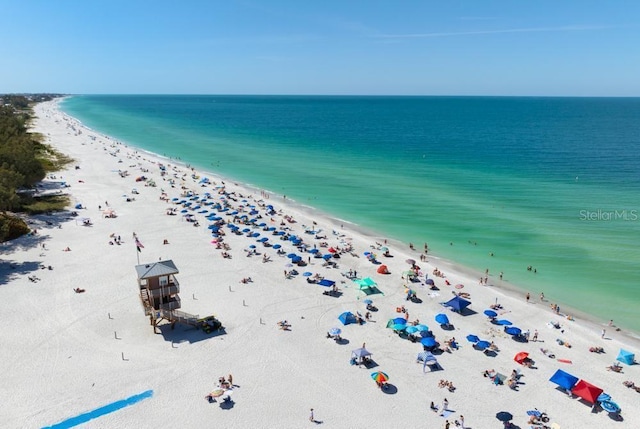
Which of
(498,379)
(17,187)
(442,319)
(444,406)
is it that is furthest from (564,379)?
(17,187)

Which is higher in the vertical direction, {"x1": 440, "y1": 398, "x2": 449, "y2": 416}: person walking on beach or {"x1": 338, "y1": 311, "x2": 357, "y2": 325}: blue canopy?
{"x1": 338, "y1": 311, "x2": 357, "y2": 325}: blue canopy

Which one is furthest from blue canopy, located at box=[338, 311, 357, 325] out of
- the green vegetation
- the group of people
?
the green vegetation

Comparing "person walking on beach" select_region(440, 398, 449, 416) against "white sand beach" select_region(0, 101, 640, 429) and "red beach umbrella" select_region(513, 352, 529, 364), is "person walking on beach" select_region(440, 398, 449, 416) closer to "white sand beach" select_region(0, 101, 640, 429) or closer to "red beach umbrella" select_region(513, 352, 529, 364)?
"white sand beach" select_region(0, 101, 640, 429)

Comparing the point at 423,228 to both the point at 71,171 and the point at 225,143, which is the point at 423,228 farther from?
the point at 225,143

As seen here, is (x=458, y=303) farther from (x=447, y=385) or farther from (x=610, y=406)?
(x=610, y=406)

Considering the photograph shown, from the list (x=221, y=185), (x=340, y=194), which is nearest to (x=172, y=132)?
(x=221, y=185)
